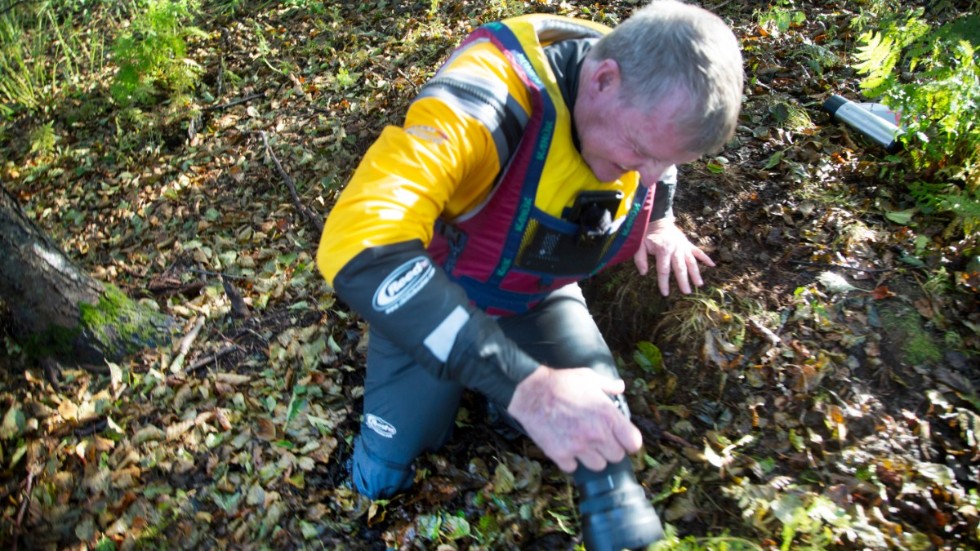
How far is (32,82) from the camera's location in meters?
5.25

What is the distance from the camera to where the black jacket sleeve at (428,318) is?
6.26 ft

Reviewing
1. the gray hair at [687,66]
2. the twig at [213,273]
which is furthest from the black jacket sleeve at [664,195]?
the twig at [213,273]

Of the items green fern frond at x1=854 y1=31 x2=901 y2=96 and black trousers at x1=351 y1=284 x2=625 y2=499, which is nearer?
black trousers at x1=351 y1=284 x2=625 y2=499

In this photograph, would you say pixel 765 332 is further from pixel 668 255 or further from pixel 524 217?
pixel 524 217

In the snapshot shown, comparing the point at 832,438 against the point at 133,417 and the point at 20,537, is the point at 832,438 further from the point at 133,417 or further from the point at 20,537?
the point at 20,537

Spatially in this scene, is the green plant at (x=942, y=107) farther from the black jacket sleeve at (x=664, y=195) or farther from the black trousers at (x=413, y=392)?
the black trousers at (x=413, y=392)

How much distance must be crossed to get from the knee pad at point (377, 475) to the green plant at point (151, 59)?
139 inches

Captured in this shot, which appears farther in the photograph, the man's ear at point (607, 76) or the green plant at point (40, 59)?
the green plant at point (40, 59)

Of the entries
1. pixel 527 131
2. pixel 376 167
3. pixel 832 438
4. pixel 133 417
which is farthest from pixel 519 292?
pixel 133 417

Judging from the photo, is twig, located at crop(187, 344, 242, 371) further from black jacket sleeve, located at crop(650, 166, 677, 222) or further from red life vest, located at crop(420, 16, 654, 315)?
black jacket sleeve, located at crop(650, 166, 677, 222)

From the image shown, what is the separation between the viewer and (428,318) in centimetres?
193

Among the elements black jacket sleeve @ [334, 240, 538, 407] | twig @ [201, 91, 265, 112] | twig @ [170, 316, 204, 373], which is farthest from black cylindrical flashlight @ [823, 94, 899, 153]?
twig @ [201, 91, 265, 112]

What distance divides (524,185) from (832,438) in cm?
178

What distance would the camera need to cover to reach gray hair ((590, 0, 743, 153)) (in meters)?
1.92
